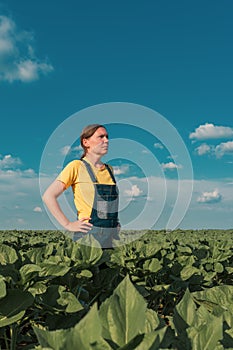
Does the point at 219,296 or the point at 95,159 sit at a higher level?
the point at 95,159

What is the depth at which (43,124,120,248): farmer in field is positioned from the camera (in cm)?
410

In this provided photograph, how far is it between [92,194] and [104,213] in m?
0.20

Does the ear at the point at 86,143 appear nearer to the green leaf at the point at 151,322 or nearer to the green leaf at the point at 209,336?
the green leaf at the point at 151,322

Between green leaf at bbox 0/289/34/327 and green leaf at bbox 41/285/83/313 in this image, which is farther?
green leaf at bbox 41/285/83/313

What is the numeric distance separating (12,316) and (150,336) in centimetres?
125

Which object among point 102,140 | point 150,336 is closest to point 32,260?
point 102,140

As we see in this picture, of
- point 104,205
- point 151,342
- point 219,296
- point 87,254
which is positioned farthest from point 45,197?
point 151,342

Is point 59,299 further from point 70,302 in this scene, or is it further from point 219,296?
point 219,296

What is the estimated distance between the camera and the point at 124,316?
1105mm

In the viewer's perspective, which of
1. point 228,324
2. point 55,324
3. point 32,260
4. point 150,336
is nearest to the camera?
point 150,336

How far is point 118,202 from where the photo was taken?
14.0ft

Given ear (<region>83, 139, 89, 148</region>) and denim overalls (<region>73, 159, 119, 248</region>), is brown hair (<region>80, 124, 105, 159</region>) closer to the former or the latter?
ear (<region>83, 139, 89, 148</region>)

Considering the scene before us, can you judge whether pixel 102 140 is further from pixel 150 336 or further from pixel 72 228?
pixel 150 336

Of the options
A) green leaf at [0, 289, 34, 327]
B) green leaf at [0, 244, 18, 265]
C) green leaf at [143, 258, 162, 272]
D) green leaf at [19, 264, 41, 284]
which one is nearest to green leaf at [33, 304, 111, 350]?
green leaf at [0, 289, 34, 327]
